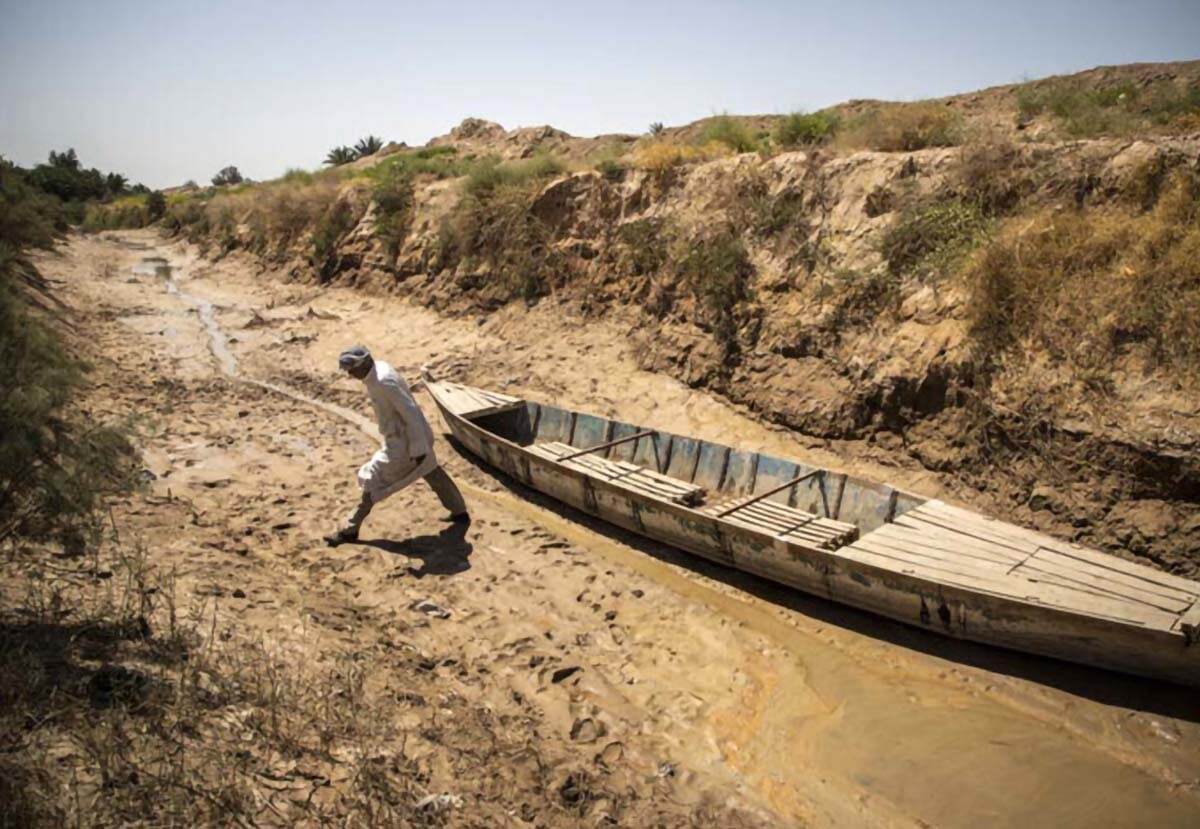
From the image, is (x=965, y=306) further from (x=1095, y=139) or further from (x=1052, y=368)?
(x=1095, y=139)

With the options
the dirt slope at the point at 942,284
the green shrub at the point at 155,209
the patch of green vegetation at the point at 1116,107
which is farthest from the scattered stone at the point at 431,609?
the green shrub at the point at 155,209

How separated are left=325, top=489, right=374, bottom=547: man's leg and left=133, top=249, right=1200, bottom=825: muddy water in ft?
10.5

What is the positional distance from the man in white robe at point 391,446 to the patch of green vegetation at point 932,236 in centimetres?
625

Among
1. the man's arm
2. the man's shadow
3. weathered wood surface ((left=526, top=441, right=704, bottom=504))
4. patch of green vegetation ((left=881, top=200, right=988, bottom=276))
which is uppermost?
patch of green vegetation ((left=881, top=200, right=988, bottom=276))

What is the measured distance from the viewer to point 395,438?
688 cm

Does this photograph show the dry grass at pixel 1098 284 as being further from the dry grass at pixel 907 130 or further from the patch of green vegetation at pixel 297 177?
the patch of green vegetation at pixel 297 177

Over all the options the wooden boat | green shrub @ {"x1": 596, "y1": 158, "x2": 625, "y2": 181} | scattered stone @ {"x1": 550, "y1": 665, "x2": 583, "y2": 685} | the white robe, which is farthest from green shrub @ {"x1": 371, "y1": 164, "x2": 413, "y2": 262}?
scattered stone @ {"x1": 550, "y1": 665, "x2": 583, "y2": 685}

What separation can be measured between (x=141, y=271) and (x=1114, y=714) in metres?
26.7

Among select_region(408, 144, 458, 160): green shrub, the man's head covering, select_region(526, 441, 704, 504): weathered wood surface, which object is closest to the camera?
the man's head covering

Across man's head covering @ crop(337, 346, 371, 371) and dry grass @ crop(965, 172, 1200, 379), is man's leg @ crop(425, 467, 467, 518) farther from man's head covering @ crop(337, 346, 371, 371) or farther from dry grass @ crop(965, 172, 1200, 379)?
dry grass @ crop(965, 172, 1200, 379)

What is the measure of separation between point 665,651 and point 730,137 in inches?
434

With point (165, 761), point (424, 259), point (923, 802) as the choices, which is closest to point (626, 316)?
point (424, 259)

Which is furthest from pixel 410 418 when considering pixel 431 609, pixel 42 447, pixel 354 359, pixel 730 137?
pixel 730 137

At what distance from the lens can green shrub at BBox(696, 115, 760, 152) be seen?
A: 1386cm
